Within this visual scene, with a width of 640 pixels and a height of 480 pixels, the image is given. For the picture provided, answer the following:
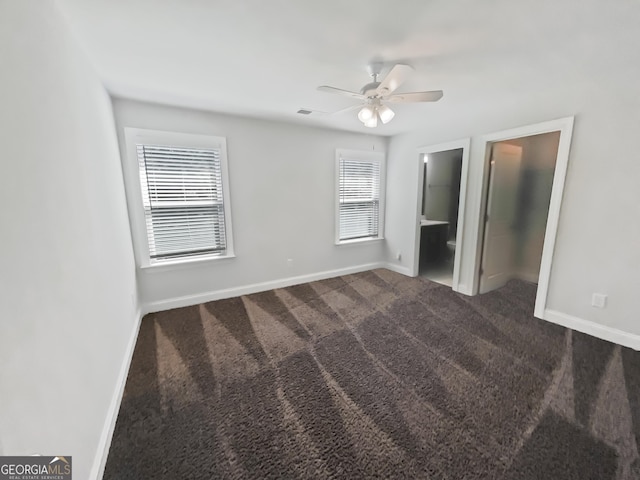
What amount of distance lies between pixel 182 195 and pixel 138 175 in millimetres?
452

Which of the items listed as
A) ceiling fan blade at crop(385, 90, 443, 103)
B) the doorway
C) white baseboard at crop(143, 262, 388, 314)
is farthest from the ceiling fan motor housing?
white baseboard at crop(143, 262, 388, 314)

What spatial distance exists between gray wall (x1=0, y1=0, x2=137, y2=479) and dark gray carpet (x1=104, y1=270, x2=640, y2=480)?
408 mm

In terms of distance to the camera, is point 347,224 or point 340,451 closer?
point 340,451

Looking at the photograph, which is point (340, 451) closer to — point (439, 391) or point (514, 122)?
point (439, 391)

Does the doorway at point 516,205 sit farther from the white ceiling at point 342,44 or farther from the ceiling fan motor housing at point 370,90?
the ceiling fan motor housing at point 370,90

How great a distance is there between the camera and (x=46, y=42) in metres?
1.16

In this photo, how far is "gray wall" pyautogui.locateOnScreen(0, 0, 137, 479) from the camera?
788 millimetres

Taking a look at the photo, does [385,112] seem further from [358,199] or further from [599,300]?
[599,300]

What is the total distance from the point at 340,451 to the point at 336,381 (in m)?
0.52

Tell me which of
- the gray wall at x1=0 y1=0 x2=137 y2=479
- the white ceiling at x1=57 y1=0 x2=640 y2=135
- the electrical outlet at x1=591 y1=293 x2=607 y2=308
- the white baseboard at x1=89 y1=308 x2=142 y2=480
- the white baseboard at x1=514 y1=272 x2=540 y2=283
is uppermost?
the white ceiling at x1=57 y1=0 x2=640 y2=135

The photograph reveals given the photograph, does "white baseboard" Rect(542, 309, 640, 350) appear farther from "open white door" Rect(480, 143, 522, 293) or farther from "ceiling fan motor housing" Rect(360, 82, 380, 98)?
"ceiling fan motor housing" Rect(360, 82, 380, 98)

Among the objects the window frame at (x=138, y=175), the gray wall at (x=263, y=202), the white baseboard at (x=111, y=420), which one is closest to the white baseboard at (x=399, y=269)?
the gray wall at (x=263, y=202)

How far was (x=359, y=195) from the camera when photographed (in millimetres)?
4301

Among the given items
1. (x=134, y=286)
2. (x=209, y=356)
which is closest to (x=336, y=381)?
(x=209, y=356)
